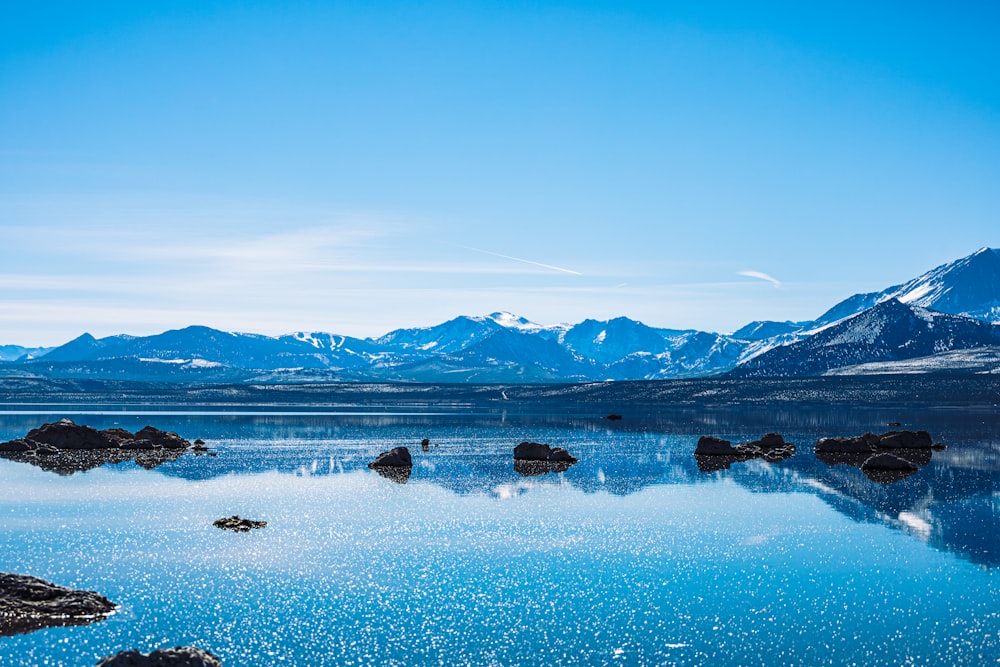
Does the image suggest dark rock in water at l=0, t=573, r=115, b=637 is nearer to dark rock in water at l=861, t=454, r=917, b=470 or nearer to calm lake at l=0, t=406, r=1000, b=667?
calm lake at l=0, t=406, r=1000, b=667

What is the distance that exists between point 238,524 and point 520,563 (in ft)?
57.0

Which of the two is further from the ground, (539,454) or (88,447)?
(88,447)

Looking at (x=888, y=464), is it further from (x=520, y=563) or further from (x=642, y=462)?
(x=520, y=563)

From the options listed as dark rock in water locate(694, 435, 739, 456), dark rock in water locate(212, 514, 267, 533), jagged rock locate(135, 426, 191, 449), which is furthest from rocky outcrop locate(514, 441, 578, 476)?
jagged rock locate(135, 426, 191, 449)

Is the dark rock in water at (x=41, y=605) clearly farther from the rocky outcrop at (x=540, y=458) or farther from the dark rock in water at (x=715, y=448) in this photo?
the dark rock in water at (x=715, y=448)

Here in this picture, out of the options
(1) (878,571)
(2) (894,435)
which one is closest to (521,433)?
(2) (894,435)

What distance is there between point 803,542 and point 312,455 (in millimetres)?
59285

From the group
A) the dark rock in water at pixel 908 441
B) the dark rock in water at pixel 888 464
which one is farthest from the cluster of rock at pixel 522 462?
the dark rock in water at pixel 908 441

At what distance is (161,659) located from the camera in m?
23.2

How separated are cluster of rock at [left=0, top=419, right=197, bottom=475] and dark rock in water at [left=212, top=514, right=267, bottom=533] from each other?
125 ft

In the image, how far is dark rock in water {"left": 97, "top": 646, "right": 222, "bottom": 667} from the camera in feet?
76.1

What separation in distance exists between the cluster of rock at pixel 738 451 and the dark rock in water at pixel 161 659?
65.4 meters

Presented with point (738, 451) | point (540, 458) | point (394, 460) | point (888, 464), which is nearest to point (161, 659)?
point (394, 460)

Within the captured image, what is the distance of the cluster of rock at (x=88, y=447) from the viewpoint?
288ft
